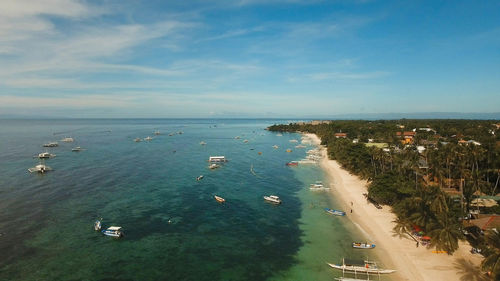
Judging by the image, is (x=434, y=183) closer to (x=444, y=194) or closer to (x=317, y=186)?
(x=444, y=194)

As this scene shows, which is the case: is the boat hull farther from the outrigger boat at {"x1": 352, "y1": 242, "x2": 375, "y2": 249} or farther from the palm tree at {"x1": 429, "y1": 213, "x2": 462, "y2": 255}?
the palm tree at {"x1": 429, "y1": 213, "x2": 462, "y2": 255}

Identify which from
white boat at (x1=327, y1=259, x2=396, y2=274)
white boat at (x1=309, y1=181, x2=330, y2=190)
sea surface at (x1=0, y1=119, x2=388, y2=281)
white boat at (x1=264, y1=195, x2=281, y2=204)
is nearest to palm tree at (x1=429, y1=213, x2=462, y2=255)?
white boat at (x1=327, y1=259, x2=396, y2=274)

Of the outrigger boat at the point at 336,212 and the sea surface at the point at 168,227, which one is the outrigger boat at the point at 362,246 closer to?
the sea surface at the point at 168,227

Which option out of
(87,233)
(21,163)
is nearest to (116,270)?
(87,233)

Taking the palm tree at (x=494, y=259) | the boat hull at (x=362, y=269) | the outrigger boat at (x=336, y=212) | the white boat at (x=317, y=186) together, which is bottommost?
the boat hull at (x=362, y=269)

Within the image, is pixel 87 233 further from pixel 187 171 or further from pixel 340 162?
pixel 340 162

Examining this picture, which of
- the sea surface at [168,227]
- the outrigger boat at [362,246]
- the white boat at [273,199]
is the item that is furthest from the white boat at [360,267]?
the white boat at [273,199]

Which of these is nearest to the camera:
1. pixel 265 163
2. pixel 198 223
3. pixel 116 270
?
pixel 116 270
